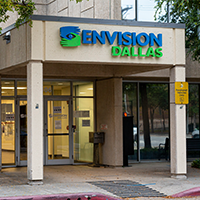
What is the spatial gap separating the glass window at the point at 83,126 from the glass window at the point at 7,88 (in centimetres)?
237

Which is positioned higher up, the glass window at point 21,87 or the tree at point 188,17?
the tree at point 188,17

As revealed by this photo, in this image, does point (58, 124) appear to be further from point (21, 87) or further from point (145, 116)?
point (145, 116)

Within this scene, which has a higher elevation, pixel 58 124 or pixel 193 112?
pixel 193 112

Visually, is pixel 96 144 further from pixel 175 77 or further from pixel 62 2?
pixel 62 2

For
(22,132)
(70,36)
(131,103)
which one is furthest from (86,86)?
(70,36)

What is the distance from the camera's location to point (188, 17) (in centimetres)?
1338

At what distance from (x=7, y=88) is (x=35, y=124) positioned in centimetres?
434

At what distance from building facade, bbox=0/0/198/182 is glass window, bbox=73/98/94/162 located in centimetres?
4

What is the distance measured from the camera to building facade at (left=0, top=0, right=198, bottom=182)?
991 centimetres

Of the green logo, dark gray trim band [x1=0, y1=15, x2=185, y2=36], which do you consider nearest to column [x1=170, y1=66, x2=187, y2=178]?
dark gray trim band [x1=0, y1=15, x2=185, y2=36]

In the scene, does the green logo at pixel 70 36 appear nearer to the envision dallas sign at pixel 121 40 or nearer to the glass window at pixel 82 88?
the envision dallas sign at pixel 121 40

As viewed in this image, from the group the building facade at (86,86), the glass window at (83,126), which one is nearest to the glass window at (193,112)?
the building facade at (86,86)

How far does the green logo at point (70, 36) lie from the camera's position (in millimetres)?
9992

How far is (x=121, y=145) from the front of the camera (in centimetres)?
1347
